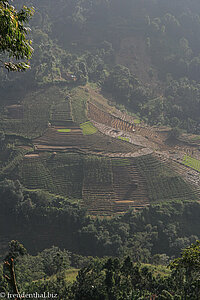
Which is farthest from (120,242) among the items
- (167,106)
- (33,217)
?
(167,106)

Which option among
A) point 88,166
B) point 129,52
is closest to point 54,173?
point 88,166

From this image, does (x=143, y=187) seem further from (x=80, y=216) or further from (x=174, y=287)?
(x=174, y=287)

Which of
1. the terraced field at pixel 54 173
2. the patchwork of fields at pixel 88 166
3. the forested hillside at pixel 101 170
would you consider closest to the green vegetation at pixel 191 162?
the patchwork of fields at pixel 88 166

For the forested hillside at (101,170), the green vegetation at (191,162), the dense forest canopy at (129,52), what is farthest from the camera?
the dense forest canopy at (129,52)

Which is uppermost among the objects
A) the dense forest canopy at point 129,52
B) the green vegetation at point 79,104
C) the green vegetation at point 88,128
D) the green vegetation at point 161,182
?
the dense forest canopy at point 129,52

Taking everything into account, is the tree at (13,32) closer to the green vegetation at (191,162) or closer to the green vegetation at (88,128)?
the green vegetation at (88,128)

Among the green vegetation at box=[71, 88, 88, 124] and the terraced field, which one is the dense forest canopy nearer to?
the green vegetation at box=[71, 88, 88, 124]
